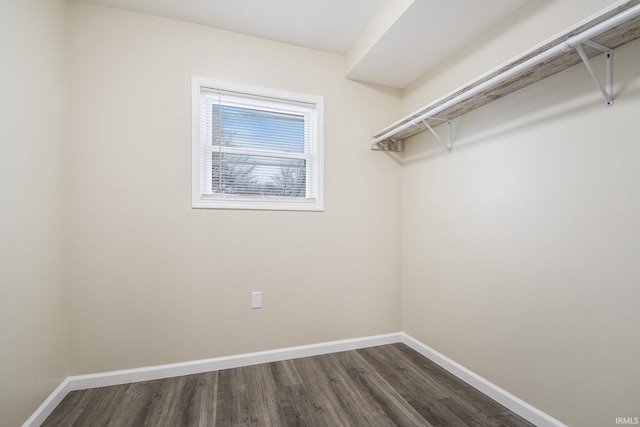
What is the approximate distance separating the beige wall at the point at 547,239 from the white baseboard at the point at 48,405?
8.16ft

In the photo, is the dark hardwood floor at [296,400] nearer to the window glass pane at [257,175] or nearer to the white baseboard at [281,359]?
the white baseboard at [281,359]

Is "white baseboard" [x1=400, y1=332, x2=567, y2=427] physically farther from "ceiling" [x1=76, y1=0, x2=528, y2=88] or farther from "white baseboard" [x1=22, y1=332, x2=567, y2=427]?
"ceiling" [x1=76, y1=0, x2=528, y2=88]

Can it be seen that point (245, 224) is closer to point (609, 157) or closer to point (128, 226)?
point (128, 226)

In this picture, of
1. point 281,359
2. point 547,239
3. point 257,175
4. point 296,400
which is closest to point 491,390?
point 547,239

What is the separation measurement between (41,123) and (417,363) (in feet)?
9.41

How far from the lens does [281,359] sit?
213 centimetres

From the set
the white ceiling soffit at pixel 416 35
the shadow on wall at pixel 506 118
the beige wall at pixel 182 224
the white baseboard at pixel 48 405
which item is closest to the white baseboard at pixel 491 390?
the beige wall at pixel 182 224

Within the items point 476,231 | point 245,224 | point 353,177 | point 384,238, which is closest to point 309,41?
point 353,177

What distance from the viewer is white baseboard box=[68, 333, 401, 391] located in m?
1.78

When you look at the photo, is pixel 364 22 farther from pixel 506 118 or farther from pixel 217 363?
pixel 217 363

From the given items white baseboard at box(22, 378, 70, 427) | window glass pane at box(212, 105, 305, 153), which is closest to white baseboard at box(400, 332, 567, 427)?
window glass pane at box(212, 105, 305, 153)

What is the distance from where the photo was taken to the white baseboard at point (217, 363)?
1782 millimetres

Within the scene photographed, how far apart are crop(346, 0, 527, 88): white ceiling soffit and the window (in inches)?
19.7

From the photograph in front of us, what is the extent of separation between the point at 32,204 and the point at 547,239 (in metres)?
2.69
